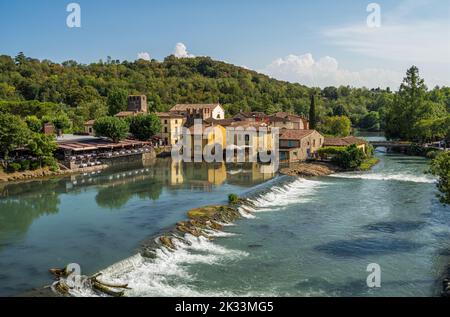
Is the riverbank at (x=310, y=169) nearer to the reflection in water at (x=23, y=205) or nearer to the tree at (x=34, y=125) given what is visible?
the reflection in water at (x=23, y=205)

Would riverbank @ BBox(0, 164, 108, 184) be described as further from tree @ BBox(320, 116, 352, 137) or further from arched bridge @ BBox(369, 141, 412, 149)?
arched bridge @ BBox(369, 141, 412, 149)

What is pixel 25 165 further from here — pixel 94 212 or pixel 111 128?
pixel 94 212

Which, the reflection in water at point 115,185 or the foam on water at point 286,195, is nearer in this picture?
the reflection in water at point 115,185

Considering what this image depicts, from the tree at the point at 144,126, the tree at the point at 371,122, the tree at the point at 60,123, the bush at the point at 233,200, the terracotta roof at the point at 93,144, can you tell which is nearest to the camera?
the bush at the point at 233,200

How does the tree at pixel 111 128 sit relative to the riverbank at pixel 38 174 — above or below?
above

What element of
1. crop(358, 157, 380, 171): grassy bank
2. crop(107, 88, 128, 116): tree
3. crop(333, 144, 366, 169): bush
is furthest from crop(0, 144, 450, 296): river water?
crop(107, 88, 128, 116): tree

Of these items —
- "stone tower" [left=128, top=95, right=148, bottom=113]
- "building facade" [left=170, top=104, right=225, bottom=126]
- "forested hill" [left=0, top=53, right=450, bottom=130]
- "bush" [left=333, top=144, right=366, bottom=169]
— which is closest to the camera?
"bush" [left=333, top=144, right=366, bottom=169]

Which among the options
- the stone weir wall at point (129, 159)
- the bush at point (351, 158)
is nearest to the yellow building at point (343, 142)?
the bush at point (351, 158)
